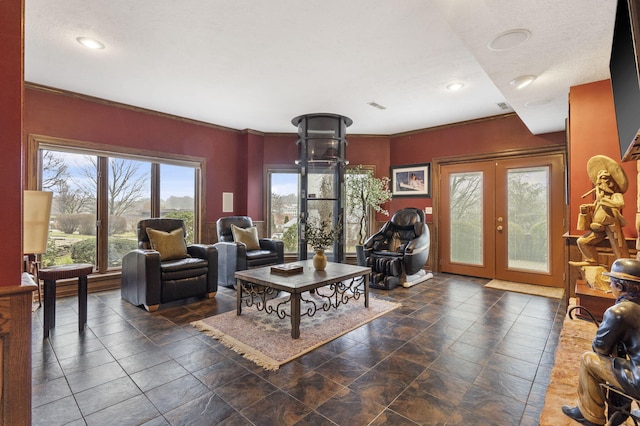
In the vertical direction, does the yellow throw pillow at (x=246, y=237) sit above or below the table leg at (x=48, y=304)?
above

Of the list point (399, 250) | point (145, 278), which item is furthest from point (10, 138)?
point (399, 250)

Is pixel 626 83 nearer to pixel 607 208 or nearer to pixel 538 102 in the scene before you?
pixel 607 208

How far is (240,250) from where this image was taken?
14.5ft

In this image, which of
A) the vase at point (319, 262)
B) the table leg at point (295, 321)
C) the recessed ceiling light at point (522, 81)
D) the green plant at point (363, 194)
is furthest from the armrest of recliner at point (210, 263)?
the recessed ceiling light at point (522, 81)

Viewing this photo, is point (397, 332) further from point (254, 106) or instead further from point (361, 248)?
point (254, 106)

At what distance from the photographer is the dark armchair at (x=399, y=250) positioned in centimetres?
448

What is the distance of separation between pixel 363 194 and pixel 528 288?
9.68ft

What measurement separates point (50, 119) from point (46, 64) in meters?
0.88

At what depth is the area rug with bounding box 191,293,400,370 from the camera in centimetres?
244

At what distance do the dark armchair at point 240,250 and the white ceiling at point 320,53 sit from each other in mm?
1905

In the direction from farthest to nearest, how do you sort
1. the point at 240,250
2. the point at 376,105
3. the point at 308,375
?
the point at 376,105, the point at 240,250, the point at 308,375

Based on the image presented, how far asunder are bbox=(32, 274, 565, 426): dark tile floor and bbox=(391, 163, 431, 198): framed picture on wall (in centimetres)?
296

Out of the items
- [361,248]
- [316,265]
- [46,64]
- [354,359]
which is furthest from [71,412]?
[361,248]

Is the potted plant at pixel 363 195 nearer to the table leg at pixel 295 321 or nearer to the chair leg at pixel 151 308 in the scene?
the table leg at pixel 295 321
